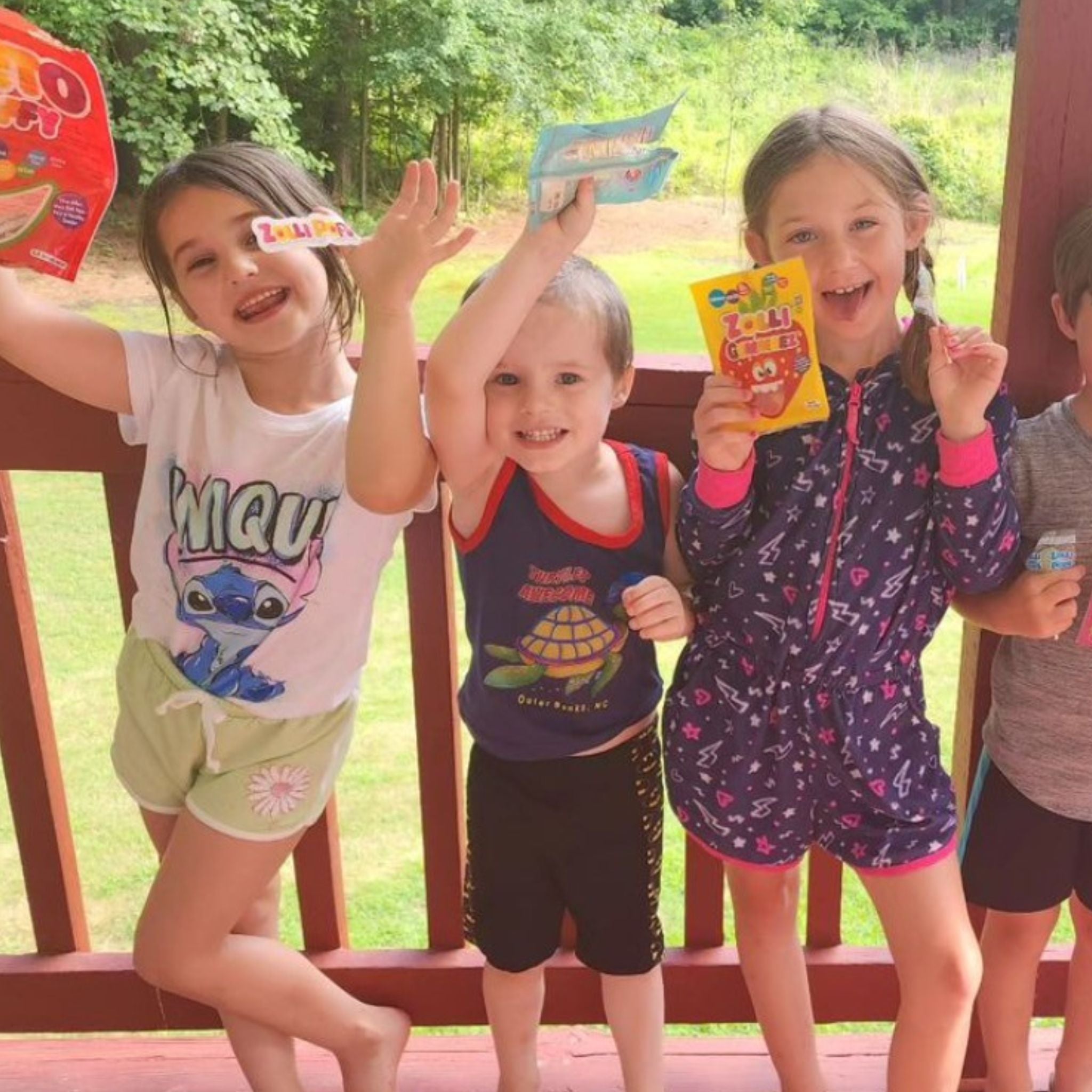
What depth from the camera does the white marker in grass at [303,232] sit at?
3.16 feet

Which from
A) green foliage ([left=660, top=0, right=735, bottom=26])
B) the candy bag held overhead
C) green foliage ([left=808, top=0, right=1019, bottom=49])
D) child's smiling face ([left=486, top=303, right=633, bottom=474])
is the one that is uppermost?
green foliage ([left=660, top=0, right=735, bottom=26])

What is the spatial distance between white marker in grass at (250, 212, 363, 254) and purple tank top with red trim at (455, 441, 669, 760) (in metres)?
0.29

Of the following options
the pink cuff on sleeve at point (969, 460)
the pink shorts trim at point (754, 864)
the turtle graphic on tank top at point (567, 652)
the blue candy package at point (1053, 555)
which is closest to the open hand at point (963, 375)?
the pink cuff on sleeve at point (969, 460)

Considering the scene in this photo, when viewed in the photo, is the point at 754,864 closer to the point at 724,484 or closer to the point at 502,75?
the point at 724,484

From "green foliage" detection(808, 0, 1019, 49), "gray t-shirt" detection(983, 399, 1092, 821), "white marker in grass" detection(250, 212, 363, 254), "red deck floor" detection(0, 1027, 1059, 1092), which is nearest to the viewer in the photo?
"white marker in grass" detection(250, 212, 363, 254)

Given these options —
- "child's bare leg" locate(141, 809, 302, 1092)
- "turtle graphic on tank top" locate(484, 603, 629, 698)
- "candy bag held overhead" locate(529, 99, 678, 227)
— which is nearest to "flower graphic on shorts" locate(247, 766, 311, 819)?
"child's bare leg" locate(141, 809, 302, 1092)

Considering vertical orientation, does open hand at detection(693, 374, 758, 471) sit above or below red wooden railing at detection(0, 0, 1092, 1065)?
above

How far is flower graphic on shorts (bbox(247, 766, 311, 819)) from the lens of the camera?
49.0 inches

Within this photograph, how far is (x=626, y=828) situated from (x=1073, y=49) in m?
0.92

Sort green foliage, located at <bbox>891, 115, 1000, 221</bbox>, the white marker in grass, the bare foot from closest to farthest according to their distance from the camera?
1. the white marker in grass
2. green foliage, located at <bbox>891, 115, 1000, 221</bbox>
3. the bare foot

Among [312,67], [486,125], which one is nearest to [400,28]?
[312,67]

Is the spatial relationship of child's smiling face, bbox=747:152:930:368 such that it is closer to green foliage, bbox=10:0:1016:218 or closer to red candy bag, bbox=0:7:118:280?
green foliage, bbox=10:0:1016:218

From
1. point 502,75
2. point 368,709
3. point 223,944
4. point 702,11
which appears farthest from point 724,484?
point 502,75

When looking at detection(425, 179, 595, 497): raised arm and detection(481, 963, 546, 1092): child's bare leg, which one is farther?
detection(481, 963, 546, 1092): child's bare leg
